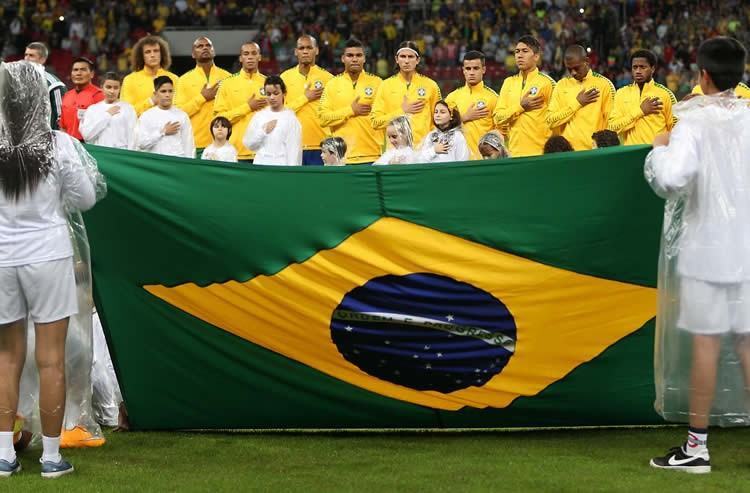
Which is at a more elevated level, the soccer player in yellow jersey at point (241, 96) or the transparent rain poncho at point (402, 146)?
the soccer player in yellow jersey at point (241, 96)

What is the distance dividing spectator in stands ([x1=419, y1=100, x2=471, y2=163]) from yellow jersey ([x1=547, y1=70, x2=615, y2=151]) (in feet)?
4.67

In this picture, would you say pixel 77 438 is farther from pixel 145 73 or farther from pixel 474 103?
pixel 145 73

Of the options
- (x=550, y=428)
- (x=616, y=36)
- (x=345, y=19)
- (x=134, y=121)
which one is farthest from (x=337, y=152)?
(x=345, y=19)

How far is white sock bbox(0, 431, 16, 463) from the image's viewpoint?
4930 millimetres

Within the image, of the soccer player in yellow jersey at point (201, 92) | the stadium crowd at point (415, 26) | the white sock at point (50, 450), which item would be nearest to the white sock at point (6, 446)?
the white sock at point (50, 450)

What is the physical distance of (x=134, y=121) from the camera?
10.4m

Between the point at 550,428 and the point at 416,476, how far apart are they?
1.08m

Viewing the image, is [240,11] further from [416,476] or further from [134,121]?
[416,476]

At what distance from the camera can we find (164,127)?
10.1m

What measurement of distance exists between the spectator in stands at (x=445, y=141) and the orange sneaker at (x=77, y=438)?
12.4ft

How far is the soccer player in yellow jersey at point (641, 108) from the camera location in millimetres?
9844

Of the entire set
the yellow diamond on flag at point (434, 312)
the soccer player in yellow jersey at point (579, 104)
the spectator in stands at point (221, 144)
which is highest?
the soccer player in yellow jersey at point (579, 104)

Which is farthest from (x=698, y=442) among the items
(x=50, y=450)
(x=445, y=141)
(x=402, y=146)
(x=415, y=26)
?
(x=415, y=26)

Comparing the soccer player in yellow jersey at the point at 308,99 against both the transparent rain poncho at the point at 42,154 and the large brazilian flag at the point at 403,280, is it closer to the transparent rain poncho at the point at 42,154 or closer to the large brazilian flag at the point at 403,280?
the large brazilian flag at the point at 403,280
